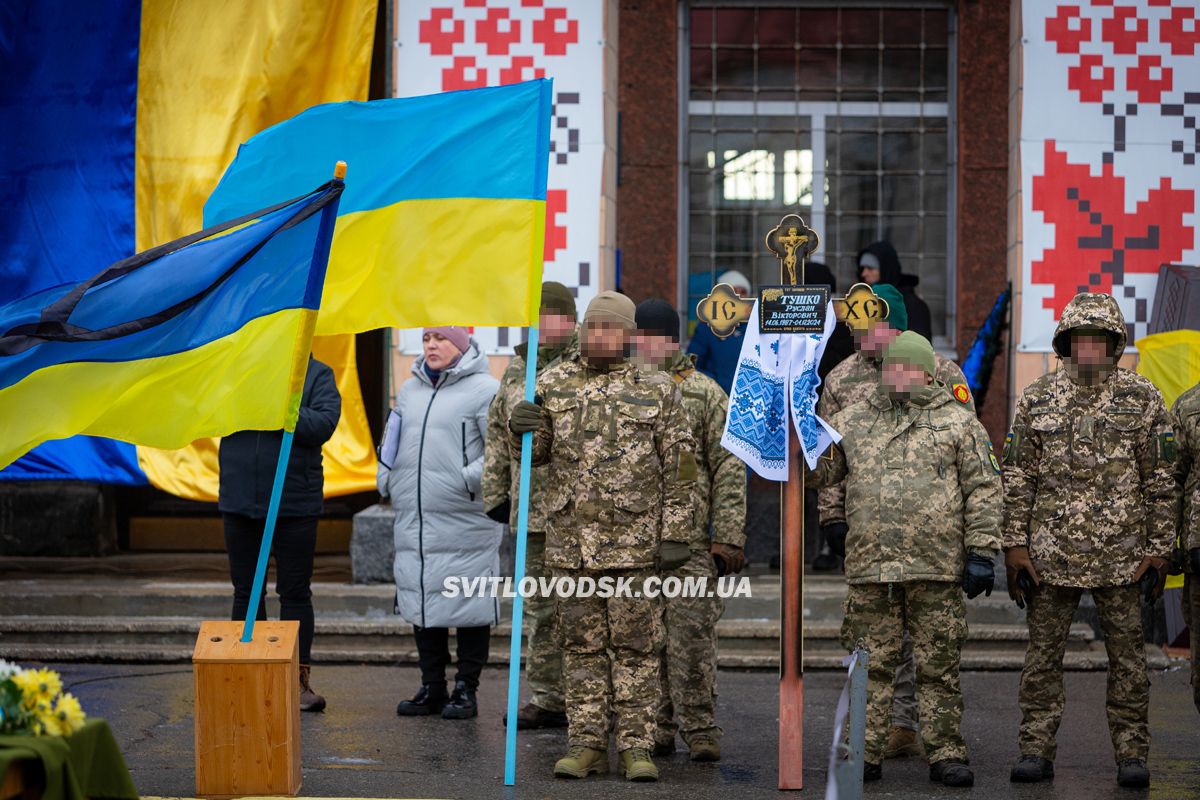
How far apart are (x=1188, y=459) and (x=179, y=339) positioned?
448cm

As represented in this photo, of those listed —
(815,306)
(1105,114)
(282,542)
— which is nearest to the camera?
(815,306)

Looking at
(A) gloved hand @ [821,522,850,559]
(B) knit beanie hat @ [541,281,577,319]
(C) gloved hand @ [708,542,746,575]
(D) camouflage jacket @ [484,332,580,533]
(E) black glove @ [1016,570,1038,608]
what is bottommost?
(E) black glove @ [1016,570,1038,608]

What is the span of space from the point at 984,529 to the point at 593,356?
1.86 metres

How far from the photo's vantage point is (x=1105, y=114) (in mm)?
11672

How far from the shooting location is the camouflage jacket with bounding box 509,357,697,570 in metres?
7.17

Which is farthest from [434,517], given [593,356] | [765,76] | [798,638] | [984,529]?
[765,76]

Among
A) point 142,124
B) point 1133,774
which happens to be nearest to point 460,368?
point 1133,774

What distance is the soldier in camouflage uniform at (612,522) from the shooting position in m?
7.16

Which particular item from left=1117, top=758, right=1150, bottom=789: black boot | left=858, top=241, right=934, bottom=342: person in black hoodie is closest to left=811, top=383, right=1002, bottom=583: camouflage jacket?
left=1117, top=758, right=1150, bottom=789: black boot

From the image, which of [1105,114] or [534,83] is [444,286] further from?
[1105,114]

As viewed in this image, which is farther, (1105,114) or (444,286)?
(1105,114)

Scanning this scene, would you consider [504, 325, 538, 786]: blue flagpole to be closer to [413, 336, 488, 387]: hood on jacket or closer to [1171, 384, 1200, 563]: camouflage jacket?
[413, 336, 488, 387]: hood on jacket

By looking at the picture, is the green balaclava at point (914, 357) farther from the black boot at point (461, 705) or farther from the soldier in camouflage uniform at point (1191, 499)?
the black boot at point (461, 705)

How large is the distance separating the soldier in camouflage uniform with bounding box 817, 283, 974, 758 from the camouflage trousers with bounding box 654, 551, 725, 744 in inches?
25.3
